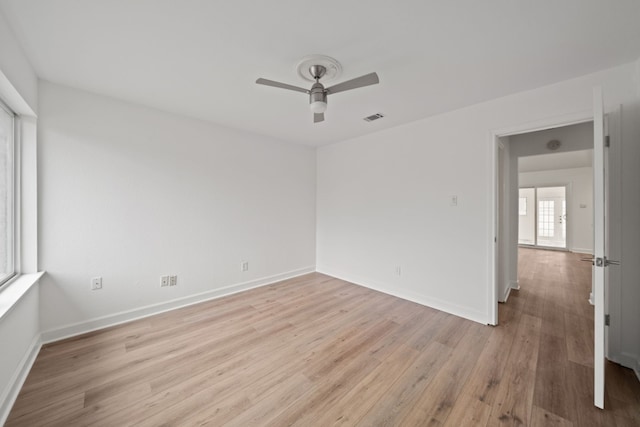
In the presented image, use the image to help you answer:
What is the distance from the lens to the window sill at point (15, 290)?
158 centimetres

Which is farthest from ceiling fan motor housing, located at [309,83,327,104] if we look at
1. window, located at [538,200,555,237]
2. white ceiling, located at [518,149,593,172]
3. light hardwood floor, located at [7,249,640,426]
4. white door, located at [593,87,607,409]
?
window, located at [538,200,555,237]

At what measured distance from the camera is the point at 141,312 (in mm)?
2809

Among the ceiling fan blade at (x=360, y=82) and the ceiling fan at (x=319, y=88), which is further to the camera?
the ceiling fan at (x=319, y=88)

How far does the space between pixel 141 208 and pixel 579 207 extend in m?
10.2

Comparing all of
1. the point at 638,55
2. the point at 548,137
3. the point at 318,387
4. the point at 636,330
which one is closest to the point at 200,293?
the point at 318,387

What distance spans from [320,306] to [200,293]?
1624mm

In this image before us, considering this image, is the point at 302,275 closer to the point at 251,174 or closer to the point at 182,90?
the point at 251,174

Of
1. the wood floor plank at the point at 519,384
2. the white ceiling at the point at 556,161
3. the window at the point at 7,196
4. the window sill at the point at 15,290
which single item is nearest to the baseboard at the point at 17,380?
the window sill at the point at 15,290

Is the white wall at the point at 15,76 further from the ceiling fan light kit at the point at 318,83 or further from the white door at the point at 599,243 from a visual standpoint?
the white door at the point at 599,243

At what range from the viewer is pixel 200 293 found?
3273mm

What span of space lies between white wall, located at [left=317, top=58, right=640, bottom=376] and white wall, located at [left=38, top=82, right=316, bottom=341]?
1.43 meters

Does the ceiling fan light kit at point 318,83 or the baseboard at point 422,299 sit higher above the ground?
the ceiling fan light kit at point 318,83

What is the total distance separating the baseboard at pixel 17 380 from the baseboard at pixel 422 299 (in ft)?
11.8

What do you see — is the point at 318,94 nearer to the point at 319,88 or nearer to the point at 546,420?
the point at 319,88
